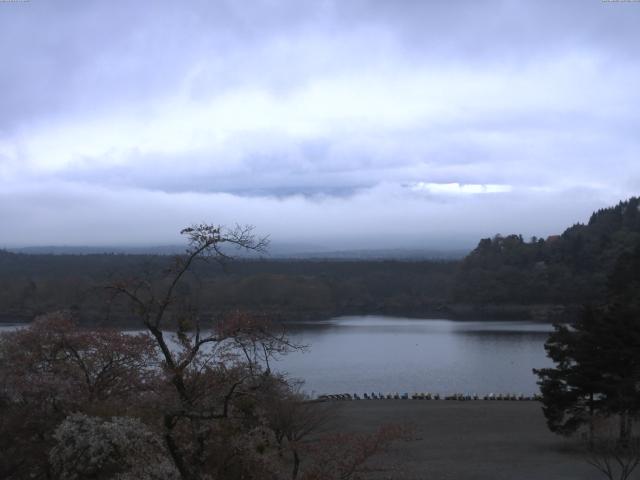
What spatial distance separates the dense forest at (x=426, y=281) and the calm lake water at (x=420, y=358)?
443 inches

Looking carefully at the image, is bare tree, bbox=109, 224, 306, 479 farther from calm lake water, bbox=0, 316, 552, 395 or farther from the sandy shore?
calm lake water, bbox=0, 316, 552, 395

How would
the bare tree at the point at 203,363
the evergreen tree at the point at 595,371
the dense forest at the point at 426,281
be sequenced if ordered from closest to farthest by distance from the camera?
1. the bare tree at the point at 203,363
2. the evergreen tree at the point at 595,371
3. the dense forest at the point at 426,281

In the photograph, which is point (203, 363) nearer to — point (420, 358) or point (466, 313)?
point (420, 358)

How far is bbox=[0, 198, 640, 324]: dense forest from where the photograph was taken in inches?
2356

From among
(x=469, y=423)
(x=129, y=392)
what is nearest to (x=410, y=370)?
(x=469, y=423)

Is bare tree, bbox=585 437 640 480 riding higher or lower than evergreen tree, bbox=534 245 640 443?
lower

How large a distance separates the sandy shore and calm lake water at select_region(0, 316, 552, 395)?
3.34m

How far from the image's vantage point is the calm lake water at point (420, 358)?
26.9m

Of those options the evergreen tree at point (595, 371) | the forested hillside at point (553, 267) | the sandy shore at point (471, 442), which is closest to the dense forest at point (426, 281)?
the forested hillside at point (553, 267)

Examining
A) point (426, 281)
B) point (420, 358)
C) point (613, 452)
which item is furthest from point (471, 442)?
point (426, 281)

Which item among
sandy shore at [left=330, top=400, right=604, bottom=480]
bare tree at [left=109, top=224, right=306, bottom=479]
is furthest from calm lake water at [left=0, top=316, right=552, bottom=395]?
bare tree at [left=109, top=224, right=306, bottom=479]

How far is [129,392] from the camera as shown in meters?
7.81

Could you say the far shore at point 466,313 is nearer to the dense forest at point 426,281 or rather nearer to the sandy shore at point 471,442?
the dense forest at point 426,281

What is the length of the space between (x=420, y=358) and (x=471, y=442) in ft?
61.7
